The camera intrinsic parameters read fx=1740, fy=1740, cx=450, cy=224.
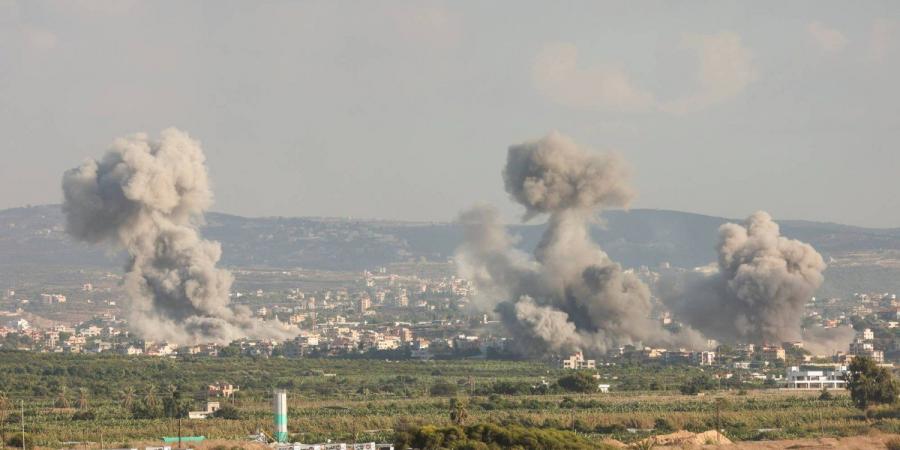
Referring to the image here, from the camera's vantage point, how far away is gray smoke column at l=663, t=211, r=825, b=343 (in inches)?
3757

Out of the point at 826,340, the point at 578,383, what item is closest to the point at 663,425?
the point at 578,383

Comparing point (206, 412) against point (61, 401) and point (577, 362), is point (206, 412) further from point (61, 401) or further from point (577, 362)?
point (577, 362)

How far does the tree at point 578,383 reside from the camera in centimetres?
8100

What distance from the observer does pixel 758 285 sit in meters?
95.4

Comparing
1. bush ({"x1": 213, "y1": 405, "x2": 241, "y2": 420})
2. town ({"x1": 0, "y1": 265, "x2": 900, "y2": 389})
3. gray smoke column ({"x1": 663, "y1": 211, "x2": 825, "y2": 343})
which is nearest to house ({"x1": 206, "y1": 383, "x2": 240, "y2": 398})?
bush ({"x1": 213, "y1": 405, "x2": 241, "y2": 420})

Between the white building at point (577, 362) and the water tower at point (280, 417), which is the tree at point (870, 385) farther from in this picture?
the white building at point (577, 362)

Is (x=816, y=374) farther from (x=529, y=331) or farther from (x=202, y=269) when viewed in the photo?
(x=202, y=269)

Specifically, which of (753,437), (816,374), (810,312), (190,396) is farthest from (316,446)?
(810,312)

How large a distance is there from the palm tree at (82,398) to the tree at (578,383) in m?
21.9

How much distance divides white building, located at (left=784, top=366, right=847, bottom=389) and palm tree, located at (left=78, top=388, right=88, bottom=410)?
111 feet

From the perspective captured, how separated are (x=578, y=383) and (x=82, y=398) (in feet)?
75.2

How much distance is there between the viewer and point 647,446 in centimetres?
4691

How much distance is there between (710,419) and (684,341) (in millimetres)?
47974

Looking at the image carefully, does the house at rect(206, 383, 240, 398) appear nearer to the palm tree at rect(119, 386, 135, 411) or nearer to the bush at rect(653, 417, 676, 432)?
the palm tree at rect(119, 386, 135, 411)
